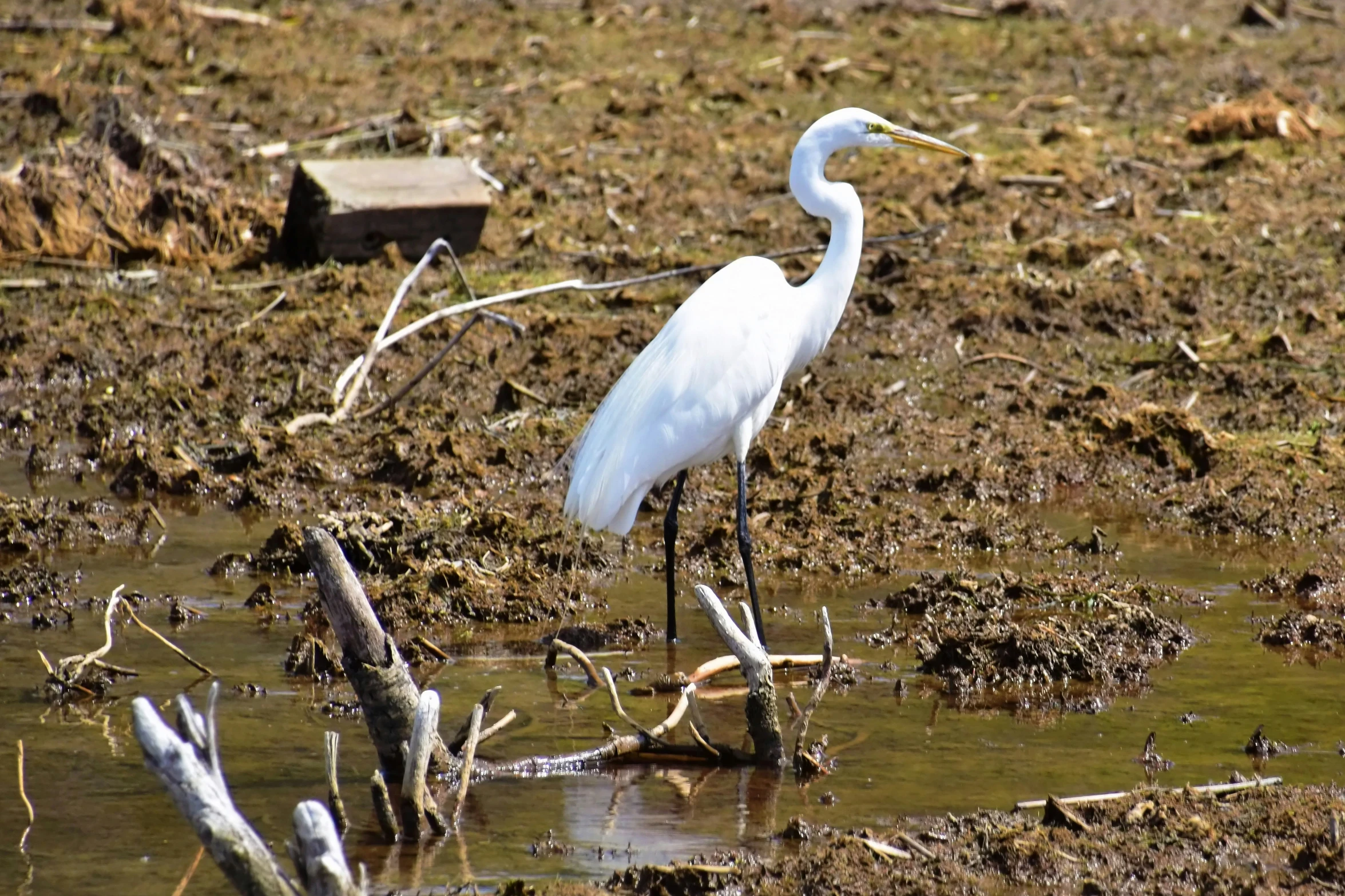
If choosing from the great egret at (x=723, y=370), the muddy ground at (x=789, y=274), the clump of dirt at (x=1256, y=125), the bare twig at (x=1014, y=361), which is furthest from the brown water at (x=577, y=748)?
the clump of dirt at (x=1256, y=125)

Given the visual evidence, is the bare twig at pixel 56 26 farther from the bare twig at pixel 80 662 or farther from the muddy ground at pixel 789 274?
the bare twig at pixel 80 662

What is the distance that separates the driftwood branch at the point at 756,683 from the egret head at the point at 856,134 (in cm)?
203

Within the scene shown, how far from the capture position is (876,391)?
8.33m

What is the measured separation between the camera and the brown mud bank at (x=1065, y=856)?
151 inches

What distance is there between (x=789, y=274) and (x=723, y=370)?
392cm

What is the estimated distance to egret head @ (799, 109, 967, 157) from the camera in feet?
19.3

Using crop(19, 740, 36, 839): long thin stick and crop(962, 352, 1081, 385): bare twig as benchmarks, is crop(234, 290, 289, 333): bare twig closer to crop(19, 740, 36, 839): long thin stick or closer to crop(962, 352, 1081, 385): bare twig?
crop(962, 352, 1081, 385): bare twig

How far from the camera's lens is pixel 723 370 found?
18.7 ft

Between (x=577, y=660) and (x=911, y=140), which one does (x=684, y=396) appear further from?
(x=911, y=140)

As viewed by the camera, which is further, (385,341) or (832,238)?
(385,341)

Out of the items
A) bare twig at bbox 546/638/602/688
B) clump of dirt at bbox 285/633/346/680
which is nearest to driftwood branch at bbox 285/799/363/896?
bare twig at bbox 546/638/602/688

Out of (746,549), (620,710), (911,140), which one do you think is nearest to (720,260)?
(911,140)

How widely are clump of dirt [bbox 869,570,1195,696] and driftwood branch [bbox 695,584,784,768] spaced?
2.87ft

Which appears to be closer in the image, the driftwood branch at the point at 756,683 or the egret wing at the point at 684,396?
the driftwood branch at the point at 756,683
